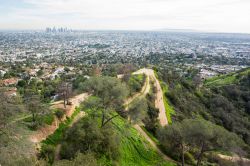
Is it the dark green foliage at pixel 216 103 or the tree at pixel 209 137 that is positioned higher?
the tree at pixel 209 137

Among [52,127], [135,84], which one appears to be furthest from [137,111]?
[135,84]

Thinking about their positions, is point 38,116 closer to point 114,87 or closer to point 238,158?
point 114,87

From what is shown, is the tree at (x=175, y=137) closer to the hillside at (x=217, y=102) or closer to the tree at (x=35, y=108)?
the tree at (x=35, y=108)

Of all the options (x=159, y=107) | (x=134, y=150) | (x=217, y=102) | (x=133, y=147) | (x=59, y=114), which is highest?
(x=59, y=114)

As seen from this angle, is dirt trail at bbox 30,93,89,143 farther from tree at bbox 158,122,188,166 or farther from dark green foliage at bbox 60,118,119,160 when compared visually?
tree at bbox 158,122,188,166

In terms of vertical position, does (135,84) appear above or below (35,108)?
below

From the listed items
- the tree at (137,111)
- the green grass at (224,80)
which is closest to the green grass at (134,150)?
the tree at (137,111)

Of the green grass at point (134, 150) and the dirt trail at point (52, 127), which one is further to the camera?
the green grass at point (134, 150)

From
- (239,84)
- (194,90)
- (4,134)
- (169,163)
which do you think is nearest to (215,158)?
(169,163)

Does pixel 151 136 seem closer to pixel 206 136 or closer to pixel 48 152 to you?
pixel 206 136
